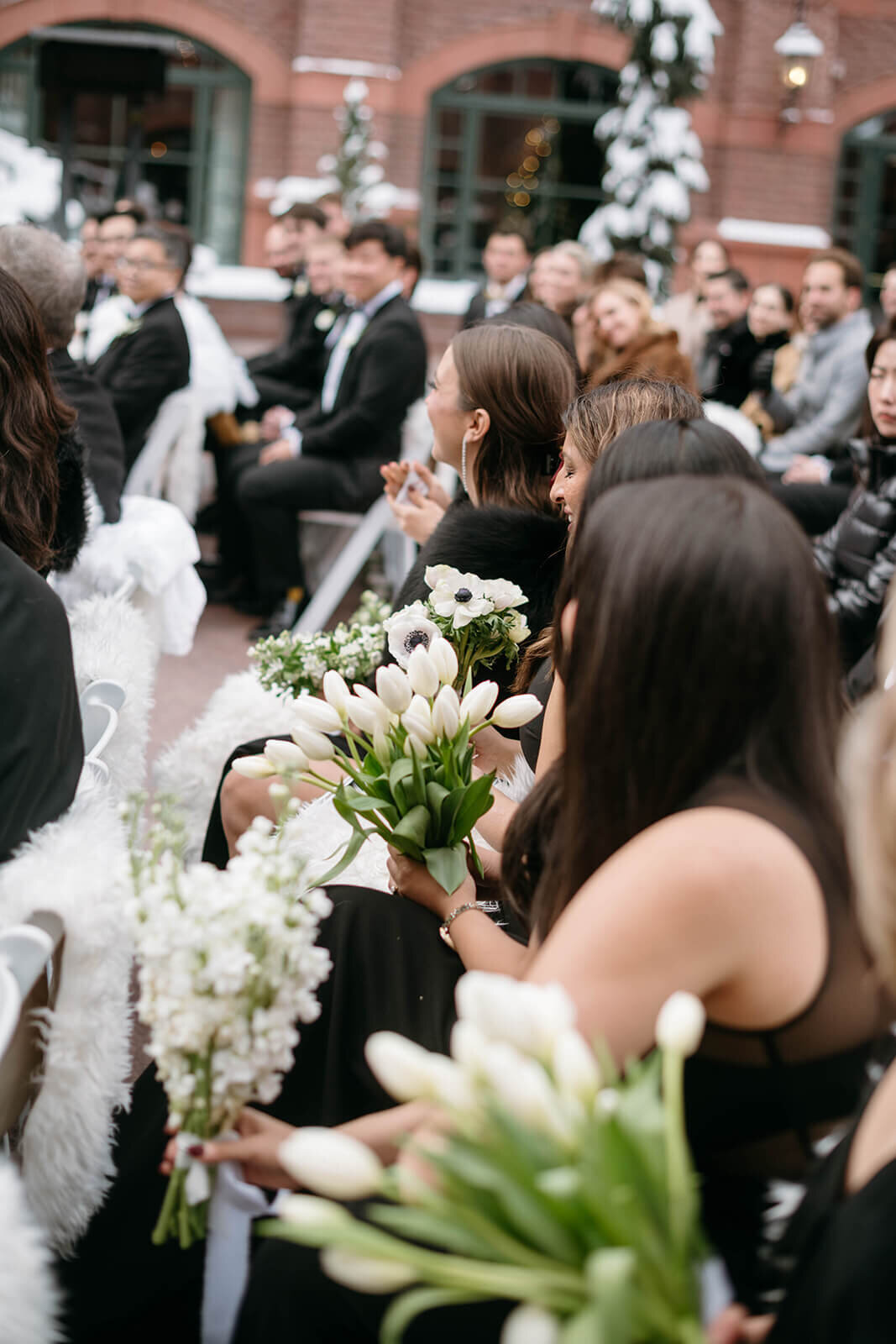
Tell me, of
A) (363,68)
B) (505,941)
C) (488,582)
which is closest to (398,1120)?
(505,941)

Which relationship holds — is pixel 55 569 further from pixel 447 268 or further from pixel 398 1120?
pixel 447 268

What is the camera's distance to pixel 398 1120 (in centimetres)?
164

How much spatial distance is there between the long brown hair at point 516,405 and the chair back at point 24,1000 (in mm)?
1698

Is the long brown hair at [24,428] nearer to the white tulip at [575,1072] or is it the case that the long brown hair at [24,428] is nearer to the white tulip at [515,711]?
the white tulip at [515,711]

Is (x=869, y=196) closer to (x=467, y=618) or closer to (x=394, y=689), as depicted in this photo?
(x=467, y=618)

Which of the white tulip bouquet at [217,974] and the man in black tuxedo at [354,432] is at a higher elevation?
the man in black tuxedo at [354,432]

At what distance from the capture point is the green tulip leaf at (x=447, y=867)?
2033mm

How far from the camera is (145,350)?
20.6ft

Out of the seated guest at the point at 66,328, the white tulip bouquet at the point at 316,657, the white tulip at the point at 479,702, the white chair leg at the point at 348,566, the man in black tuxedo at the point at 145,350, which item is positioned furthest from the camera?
the man in black tuxedo at the point at 145,350

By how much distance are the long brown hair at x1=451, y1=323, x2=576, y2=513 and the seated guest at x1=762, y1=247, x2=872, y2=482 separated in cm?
342

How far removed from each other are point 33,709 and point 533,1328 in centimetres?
130

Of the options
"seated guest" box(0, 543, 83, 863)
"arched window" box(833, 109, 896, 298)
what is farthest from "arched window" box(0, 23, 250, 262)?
"seated guest" box(0, 543, 83, 863)

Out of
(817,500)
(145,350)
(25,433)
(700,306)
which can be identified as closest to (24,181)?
(145,350)

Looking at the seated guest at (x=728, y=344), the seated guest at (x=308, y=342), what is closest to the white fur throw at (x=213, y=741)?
the seated guest at (x=308, y=342)
